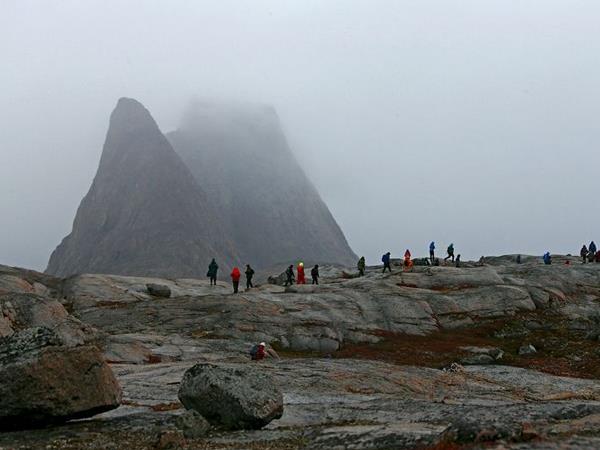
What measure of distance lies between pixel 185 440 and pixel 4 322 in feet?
73.9

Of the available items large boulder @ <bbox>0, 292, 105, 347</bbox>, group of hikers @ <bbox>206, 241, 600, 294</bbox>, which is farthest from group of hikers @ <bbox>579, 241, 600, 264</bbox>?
large boulder @ <bbox>0, 292, 105, 347</bbox>

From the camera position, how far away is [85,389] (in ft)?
54.0

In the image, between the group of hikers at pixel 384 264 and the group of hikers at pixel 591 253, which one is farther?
the group of hikers at pixel 591 253

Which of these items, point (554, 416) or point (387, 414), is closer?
point (554, 416)

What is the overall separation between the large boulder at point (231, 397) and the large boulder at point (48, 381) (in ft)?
8.56

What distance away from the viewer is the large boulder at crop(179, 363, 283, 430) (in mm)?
16156

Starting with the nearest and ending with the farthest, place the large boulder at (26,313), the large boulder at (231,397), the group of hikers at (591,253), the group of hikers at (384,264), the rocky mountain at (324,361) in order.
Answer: the rocky mountain at (324,361) → the large boulder at (231,397) → the large boulder at (26,313) → the group of hikers at (384,264) → the group of hikers at (591,253)

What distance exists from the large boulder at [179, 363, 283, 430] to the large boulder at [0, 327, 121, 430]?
2608 mm

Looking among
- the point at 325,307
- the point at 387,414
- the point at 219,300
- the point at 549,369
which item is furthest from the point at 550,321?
the point at 387,414

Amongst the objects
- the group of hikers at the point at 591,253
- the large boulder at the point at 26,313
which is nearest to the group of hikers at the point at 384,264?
the group of hikers at the point at 591,253

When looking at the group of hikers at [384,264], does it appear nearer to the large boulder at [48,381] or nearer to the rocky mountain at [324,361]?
the rocky mountain at [324,361]

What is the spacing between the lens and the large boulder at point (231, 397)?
53.0 ft

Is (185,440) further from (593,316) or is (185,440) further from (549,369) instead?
(593,316)

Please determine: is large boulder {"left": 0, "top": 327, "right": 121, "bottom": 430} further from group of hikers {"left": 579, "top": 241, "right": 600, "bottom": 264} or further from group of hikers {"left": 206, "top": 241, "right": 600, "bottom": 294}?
group of hikers {"left": 579, "top": 241, "right": 600, "bottom": 264}
